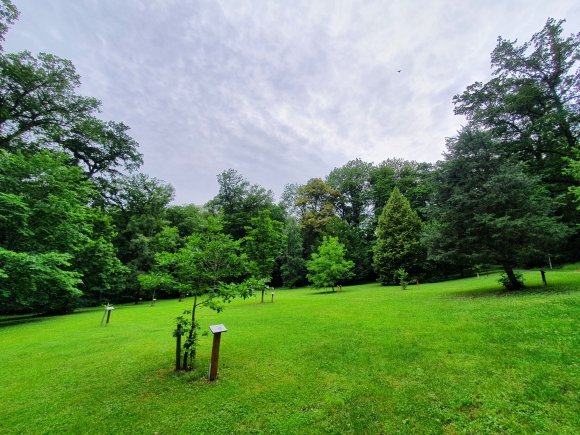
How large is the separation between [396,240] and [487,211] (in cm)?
1754

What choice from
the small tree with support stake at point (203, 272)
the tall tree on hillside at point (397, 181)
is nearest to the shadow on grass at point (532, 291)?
the small tree with support stake at point (203, 272)

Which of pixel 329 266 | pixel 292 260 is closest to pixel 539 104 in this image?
pixel 329 266

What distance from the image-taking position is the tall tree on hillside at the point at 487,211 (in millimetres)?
10977

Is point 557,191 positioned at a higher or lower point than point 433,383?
higher

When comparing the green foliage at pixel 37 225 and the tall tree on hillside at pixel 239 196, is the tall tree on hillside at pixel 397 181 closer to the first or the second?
the tall tree on hillside at pixel 239 196

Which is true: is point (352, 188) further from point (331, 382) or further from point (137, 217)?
point (331, 382)

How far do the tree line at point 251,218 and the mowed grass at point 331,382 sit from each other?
1.77m

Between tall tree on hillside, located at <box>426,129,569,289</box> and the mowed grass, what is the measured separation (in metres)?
3.77

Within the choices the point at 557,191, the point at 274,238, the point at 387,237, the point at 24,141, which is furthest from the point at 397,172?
the point at 24,141

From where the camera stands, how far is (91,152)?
26.1 metres

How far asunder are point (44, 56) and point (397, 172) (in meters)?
43.0

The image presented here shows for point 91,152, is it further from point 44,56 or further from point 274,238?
point 274,238

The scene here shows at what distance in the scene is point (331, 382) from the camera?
4605 mm

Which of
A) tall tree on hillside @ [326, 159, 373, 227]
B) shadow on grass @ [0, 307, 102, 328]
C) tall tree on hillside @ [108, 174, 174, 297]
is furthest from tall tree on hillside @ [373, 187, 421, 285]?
shadow on grass @ [0, 307, 102, 328]
